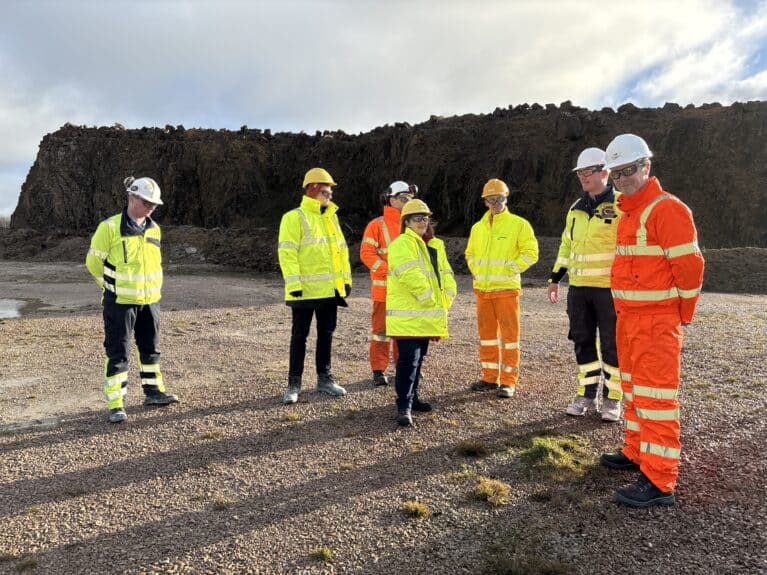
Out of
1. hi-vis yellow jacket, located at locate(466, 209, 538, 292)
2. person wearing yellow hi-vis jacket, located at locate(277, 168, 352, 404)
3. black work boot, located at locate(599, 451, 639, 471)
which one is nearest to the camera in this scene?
black work boot, located at locate(599, 451, 639, 471)

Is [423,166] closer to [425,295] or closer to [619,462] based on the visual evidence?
[425,295]

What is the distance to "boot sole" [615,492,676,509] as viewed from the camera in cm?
335

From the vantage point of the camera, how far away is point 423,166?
32719mm

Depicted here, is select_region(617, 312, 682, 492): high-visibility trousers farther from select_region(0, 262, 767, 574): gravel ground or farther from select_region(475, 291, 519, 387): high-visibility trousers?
select_region(475, 291, 519, 387): high-visibility trousers

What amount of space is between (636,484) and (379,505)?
176 centimetres

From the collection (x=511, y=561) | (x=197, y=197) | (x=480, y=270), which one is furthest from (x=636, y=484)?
(x=197, y=197)

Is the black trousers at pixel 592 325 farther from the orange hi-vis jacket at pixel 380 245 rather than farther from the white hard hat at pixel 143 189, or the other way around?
the white hard hat at pixel 143 189

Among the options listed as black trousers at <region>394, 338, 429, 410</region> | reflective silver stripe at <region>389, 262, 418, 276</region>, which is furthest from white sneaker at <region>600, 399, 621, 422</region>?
reflective silver stripe at <region>389, 262, 418, 276</region>

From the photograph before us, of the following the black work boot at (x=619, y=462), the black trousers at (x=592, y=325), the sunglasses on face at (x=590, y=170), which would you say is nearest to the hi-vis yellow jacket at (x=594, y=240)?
the black trousers at (x=592, y=325)

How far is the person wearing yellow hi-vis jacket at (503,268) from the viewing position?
5.73 meters

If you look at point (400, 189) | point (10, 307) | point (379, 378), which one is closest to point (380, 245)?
point (400, 189)

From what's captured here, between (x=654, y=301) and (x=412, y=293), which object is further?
(x=412, y=293)

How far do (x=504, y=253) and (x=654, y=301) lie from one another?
2.38 meters

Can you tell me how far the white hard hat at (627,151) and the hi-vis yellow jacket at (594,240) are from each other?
130 cm
